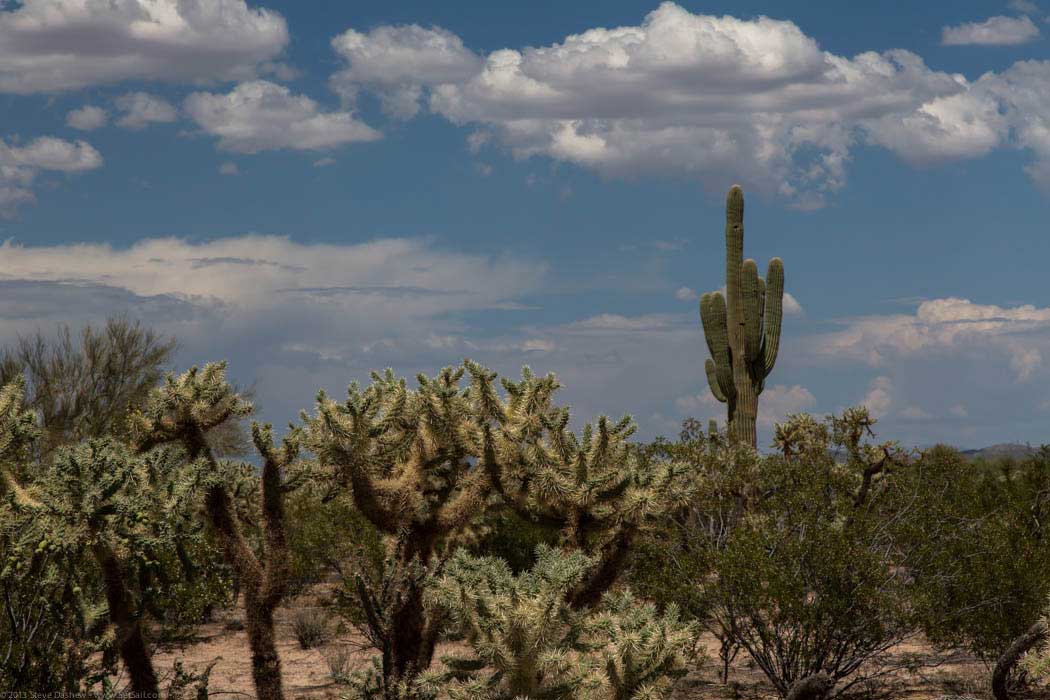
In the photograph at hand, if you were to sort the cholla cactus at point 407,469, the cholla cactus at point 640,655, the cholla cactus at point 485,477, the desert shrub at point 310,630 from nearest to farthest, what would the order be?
1. the cholla cactus at point 640,655
2. the cholla cactus at point 407,469
3. the cholla cactus at point 485,477
4. the desert shrub at point 310,630

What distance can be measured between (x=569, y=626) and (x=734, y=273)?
18994mm

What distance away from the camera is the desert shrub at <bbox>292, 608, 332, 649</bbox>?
20672mm

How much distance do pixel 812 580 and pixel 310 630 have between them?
1122cm

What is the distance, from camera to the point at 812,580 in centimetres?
1262

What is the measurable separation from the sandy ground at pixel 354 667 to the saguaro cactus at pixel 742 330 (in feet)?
28.0

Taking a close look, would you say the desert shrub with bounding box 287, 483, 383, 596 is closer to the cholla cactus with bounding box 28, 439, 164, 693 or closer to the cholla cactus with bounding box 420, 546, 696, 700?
the cholla cactus with bounding box 420, 546, 696, 700

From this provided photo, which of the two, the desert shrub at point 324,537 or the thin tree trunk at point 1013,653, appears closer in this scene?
the thin tree trunk at point 1013,653

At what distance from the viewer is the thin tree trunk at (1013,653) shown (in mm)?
11273

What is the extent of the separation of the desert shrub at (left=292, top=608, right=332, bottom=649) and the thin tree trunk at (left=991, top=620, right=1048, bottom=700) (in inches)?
489

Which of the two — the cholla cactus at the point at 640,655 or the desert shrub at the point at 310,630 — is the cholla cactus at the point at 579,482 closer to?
the cholla cactus at the point at 640,655

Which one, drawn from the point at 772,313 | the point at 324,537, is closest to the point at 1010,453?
the point at 772,313

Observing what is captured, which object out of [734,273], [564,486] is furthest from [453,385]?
[734,273]

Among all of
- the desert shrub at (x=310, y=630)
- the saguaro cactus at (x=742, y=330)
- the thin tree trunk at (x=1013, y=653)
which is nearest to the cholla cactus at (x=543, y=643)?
the thin tree trunk at (x=1013, y=653)

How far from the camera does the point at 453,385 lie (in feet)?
40.4
